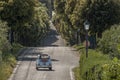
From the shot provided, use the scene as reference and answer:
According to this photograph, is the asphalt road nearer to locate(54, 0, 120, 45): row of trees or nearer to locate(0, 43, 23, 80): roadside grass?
locate(0, 43, 23, 80): roadside grass

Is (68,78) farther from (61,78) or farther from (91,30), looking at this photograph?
(91,30)

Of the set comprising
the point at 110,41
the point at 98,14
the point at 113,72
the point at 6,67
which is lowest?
the point at 6,67

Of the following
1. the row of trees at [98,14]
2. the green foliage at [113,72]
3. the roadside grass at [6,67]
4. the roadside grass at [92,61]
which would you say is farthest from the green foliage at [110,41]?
the green foliage at [113,72]

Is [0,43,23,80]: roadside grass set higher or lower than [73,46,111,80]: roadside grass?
lower

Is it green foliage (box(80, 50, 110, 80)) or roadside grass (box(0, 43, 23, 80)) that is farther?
roadside grass (box(0, 43, 23, 80))

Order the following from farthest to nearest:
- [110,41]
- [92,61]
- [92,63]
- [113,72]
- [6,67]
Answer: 1. [6,67]
2. [110,41]
3. [92,61]
4. [92,63]
5. [113,72]

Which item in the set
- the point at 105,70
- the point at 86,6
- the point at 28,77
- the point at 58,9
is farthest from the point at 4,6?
the point at 105,70

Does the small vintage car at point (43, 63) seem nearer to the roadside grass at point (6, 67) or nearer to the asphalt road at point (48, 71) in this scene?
the asphalt road at point (48, 71)

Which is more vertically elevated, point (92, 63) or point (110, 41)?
point (92, 63)

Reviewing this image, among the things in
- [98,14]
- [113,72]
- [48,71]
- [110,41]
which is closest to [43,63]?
[48,71]

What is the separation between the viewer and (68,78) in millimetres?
39094

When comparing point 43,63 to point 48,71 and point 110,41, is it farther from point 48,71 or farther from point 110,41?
point 110,41

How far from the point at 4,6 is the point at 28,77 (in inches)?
638

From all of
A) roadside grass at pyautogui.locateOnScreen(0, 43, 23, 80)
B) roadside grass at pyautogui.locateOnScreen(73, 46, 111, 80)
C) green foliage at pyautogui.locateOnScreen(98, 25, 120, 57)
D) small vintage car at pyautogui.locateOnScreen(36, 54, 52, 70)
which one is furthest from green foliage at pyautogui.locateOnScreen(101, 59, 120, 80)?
small vintage car at pyautogui.locateOnScreen(36, 54, 52, 70)
